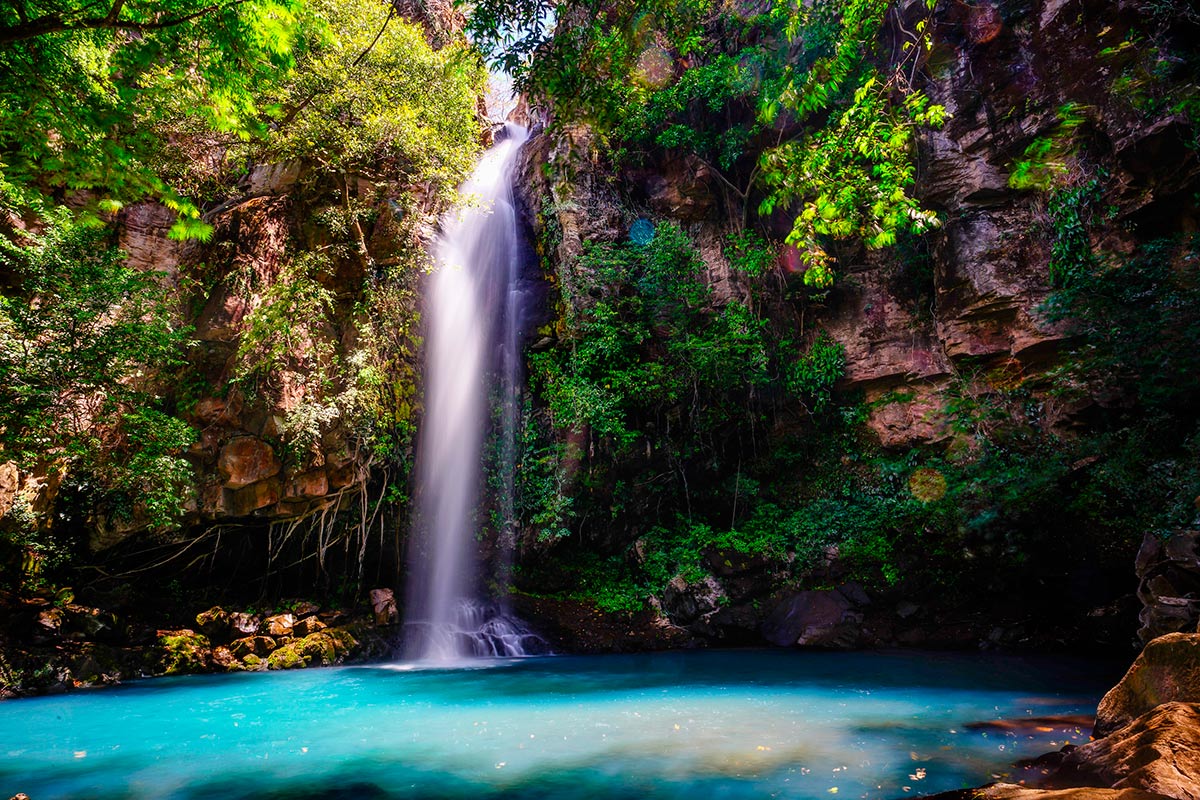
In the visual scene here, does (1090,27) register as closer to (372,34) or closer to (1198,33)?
(1198,33)

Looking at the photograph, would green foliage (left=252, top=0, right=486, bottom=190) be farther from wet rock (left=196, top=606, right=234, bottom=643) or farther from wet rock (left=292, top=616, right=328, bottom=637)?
wet rock (left=292, top=616, right=328, bottom=637)

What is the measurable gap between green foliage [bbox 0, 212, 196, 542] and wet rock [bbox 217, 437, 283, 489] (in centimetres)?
106

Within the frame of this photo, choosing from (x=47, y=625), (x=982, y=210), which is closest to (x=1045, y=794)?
(x=47, y=625)

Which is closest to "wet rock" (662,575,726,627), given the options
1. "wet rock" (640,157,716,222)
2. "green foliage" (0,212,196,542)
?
"green foliage" (0,212,196,542)

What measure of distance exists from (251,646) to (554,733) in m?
6.91

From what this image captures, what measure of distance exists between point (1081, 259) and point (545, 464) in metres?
10.7

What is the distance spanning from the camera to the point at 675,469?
1380cm

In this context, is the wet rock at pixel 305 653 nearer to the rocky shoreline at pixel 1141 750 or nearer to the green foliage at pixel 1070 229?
the rocky shoreline at pixel 1141 750

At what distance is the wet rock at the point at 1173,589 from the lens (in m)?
5.76

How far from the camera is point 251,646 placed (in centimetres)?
973

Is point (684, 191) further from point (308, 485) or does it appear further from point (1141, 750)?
point (1141, 750)

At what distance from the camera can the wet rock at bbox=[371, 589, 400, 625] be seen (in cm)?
1121

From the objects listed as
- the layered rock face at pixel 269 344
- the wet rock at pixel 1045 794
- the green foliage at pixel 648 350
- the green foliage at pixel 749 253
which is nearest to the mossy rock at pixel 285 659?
the layered rock face at pixel 269 344

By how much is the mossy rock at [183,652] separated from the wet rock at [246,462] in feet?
7.80
